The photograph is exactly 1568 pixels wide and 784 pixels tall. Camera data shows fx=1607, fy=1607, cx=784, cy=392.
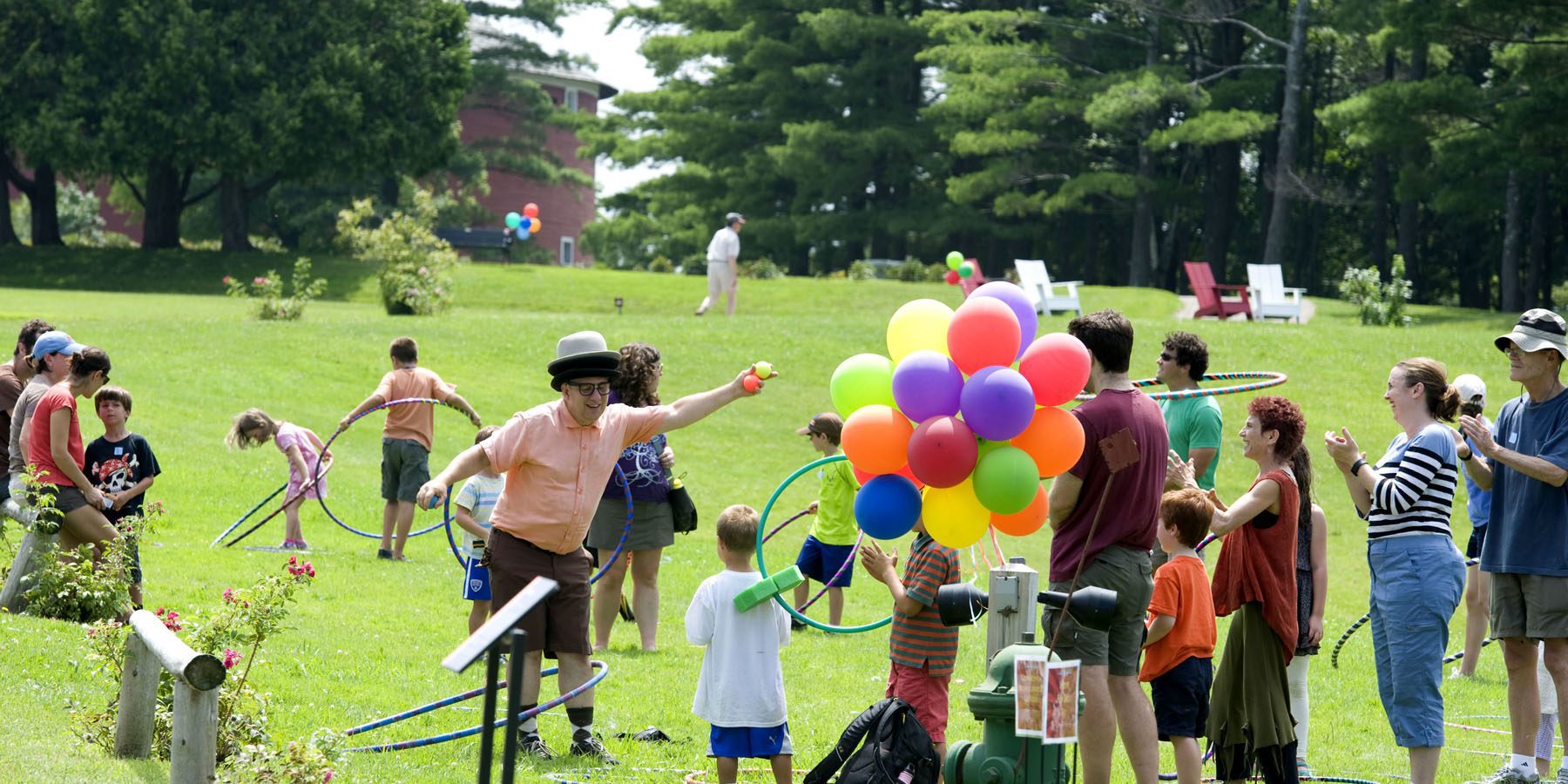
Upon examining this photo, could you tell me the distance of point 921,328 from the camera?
6145 mm

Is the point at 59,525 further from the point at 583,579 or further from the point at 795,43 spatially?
the point at 795,43

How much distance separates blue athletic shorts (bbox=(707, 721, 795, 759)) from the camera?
6297 mm

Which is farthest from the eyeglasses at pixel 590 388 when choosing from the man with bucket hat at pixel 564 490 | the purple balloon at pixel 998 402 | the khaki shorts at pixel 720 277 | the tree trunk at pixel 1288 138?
the tree trunk at pixel 1288 138

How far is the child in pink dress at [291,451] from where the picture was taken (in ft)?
41.4

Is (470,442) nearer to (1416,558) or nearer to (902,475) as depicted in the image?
(902,475)

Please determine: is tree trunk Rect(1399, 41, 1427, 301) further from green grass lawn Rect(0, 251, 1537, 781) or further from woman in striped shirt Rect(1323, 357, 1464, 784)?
woman in striped shirt Rect(1323, 357, 1464, 784)

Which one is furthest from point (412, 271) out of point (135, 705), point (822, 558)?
point (135, 705)

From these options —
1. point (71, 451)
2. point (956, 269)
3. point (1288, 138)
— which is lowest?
point (71, 451)

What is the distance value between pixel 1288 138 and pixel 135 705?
37184 millimetres

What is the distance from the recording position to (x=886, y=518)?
5895 mm

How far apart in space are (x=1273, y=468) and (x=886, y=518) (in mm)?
1749

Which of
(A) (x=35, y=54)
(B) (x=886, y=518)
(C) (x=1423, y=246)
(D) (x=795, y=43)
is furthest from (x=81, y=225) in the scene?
(B) (x=886, y=518)

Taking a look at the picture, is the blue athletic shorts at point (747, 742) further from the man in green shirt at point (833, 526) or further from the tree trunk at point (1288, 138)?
the tree trunk at point (1288, 138)

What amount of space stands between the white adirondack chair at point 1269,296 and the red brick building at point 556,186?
3701 centimetres
